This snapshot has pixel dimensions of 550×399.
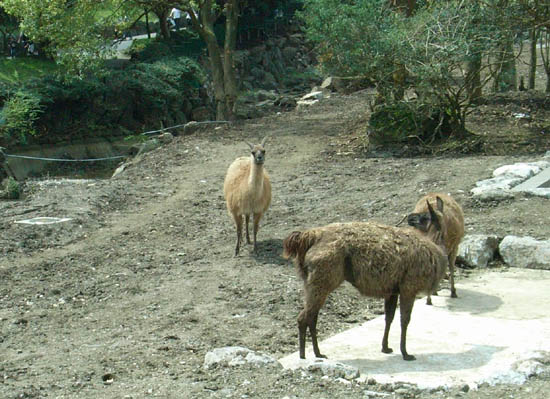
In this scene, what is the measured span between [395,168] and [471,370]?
9.08 metres

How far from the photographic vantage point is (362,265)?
6.06 meters

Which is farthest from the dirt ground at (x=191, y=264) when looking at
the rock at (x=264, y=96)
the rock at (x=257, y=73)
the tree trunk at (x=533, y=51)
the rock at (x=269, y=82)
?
the rock at (x=257, y=73)

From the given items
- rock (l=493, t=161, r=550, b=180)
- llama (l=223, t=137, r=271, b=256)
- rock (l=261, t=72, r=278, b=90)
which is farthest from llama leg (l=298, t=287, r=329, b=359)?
rock (l=261, t=72, r=278, b=90)

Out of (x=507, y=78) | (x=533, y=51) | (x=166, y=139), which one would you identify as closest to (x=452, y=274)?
(x=166, y=139)

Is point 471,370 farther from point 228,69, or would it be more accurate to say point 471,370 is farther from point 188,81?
point 188,81

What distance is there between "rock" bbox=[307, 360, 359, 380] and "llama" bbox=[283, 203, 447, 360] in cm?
38

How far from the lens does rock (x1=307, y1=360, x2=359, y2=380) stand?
5594 millimetres

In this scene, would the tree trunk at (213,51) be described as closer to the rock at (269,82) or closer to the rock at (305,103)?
the rock at (305,103)

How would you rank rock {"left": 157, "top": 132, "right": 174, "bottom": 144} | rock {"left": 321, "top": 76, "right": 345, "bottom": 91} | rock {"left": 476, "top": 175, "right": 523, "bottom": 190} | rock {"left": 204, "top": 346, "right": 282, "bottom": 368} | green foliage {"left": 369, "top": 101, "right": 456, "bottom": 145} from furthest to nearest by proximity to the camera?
rock {"left": 321, "top": 76, "right": 345, "bottom": 91} → rock {"left": 157, "top": 132, "right": 174, "bottom": 144} → green foliage {"left": 369, "top": 101, "right": 456, "bottom": 145} → rock {"left": 476, "top": 175, "right": 523, "bottom": 190} → rock {"left": 204, "top": 346, "right": 282, "bottom": 368}

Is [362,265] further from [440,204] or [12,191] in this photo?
[12,191]

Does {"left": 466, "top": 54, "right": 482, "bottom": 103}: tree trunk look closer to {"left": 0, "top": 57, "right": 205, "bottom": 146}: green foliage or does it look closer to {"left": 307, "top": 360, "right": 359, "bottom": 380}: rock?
{"left": 307, "top": 360, "right": 359, "bottom": 380}: rock

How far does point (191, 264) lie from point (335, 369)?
4.71m

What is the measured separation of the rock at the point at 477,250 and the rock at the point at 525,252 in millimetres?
127

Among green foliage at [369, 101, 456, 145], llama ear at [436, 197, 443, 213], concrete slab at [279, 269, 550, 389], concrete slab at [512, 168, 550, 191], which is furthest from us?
green foliage at [369, 101, 456, 145]
